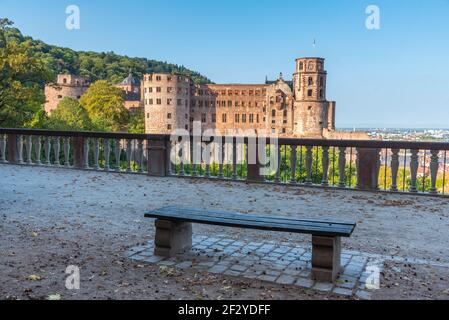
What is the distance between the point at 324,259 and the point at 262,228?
2.03 ft

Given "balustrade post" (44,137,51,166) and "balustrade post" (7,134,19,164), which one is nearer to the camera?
"balustrade post" (44,137,51,166)

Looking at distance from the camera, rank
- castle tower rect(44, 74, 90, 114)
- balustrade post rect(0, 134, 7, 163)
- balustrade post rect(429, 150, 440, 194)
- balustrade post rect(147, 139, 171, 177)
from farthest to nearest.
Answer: castle tower rect(44, 74, 90, 114), balustrade post rect(0, 134, 7, 163), balustrade post rect(147, 139, 171, 177), balustrade post rect(429, 150, 440, 194)

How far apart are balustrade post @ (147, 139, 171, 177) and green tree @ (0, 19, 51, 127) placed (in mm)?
27107

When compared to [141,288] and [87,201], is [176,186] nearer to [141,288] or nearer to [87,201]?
[87,201]

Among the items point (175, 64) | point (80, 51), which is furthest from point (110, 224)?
point (175, 64)

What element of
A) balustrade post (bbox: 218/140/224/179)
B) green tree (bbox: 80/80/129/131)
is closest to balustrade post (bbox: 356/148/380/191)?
balustrade post (bbox: 218/140/224/179)

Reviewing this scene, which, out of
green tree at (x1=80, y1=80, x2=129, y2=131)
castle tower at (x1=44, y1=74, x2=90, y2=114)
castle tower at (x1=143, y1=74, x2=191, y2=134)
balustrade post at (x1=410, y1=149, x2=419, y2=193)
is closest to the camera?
balustrade post at (x1=410, y1=149, x2=419, y2=193)

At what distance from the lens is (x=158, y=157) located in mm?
11453

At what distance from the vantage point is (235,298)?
3.66 meters

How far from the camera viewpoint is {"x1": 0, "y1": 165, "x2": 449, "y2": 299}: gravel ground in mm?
3871

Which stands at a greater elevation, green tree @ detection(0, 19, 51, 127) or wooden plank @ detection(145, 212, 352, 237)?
green tree @ detection(0, 19, 51, 127)

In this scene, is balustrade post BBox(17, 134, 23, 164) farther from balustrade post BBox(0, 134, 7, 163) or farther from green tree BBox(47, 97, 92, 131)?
green tree BBox(47, 97, 92, 131)

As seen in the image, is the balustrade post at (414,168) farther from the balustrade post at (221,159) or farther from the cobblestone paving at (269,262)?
the cobblestone paving at (269,262)
